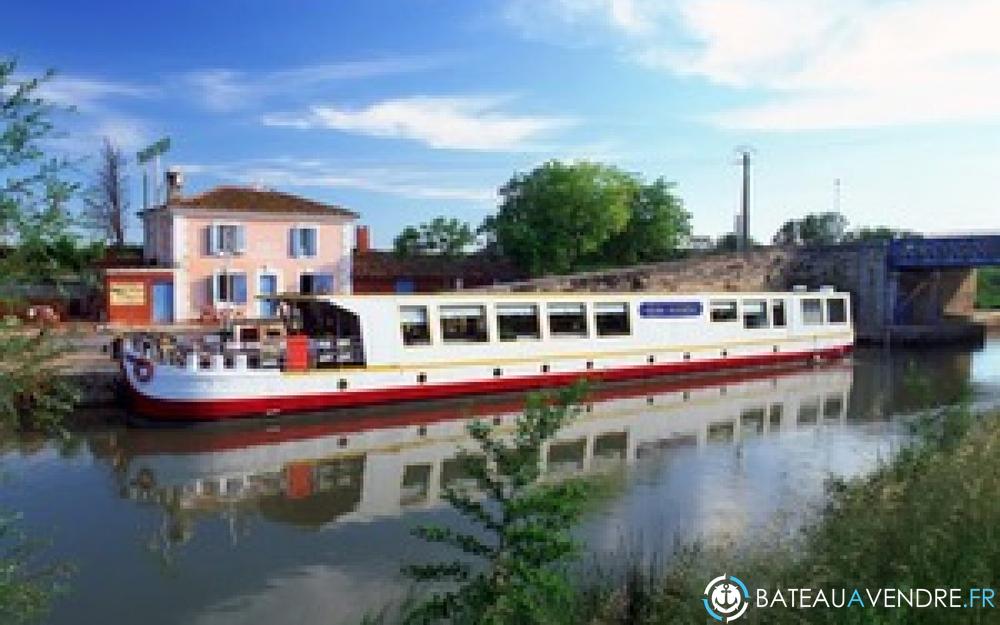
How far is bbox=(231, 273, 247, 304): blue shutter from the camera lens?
32.0 meters

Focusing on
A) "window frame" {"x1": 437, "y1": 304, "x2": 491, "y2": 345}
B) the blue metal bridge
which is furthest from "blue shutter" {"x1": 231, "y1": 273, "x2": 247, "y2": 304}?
the blue metal bridge

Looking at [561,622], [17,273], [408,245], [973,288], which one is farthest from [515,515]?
[973,288]

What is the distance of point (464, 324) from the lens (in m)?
22.0

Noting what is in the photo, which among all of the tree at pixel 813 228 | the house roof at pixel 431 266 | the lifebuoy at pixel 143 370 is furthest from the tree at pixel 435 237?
the tree at pixel 813 228

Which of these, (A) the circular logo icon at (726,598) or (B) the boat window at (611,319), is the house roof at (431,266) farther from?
(A) the circular logo icon at (726,598)

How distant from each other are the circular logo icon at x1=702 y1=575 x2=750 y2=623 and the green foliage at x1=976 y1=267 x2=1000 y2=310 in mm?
57644

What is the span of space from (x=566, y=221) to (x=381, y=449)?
2612 cm

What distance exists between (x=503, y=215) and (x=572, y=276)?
7755 millimetres

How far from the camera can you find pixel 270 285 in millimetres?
32906

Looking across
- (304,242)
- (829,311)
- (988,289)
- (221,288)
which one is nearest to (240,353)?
(221,288)

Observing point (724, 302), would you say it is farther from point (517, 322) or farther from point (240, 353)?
point (240, 353)

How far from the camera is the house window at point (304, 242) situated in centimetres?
3322

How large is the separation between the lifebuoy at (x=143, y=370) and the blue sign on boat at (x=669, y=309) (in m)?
13.6

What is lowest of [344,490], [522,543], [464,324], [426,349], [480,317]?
[344,490]
